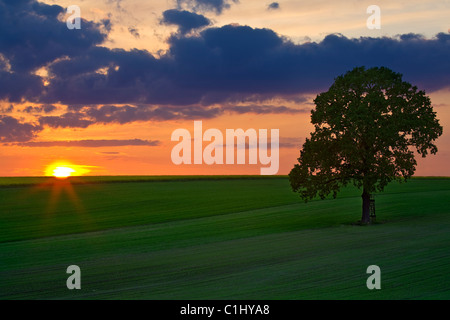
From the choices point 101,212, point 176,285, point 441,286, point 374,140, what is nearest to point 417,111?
point 374,140

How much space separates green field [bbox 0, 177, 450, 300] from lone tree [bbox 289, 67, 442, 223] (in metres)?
4.50

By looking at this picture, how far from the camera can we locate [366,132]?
4347 cm

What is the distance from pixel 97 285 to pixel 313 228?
2439 centimetres

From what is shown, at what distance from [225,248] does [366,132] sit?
17479 millimetres

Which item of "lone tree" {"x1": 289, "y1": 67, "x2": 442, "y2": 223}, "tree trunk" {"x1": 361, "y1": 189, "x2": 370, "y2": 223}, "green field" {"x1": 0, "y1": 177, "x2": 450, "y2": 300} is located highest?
"lone tree" {"x1": 289, "y1": 67, "x2": 442, "y2": 223}

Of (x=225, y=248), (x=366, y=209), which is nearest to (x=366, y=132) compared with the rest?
(x=366, y=209)

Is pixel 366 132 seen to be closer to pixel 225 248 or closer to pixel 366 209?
pixel 366 209

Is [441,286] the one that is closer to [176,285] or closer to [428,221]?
[176,285]

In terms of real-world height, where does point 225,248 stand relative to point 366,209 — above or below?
below

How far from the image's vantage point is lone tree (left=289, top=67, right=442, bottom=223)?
43156 millimetres

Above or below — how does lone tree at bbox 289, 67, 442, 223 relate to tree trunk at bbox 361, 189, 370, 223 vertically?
above

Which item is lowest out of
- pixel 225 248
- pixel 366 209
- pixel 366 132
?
pixel 225 248

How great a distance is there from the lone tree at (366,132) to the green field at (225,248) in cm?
450

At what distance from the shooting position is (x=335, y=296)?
19.0m
